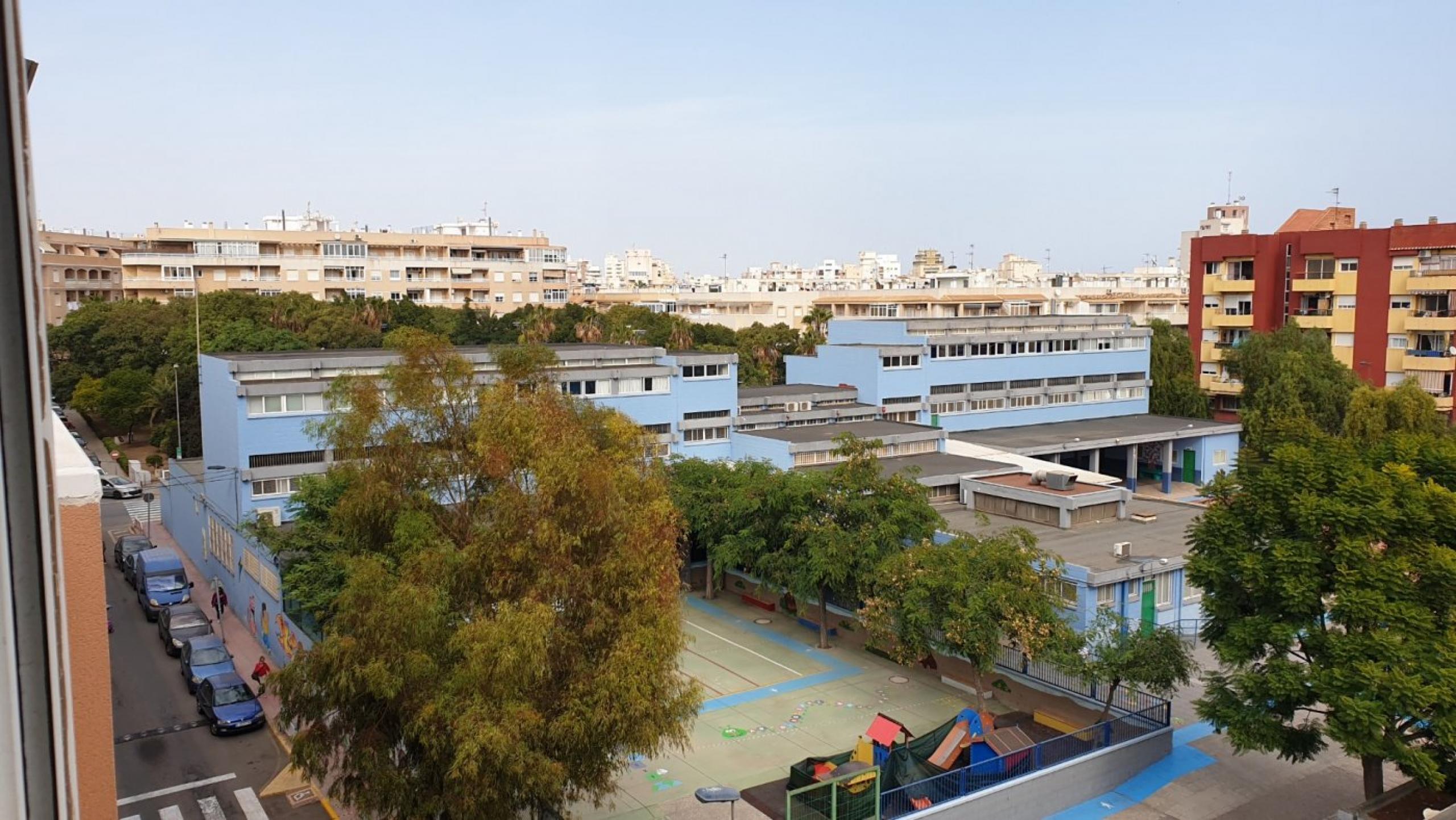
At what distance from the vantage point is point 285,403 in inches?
1045

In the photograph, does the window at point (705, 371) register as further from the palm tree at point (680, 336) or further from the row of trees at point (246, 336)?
the palm tree at point (680, 336)

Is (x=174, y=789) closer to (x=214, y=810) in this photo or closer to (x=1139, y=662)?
(x=214, y=810)

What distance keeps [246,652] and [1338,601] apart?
2091cm

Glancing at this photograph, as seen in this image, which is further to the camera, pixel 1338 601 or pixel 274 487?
pixel 274 487

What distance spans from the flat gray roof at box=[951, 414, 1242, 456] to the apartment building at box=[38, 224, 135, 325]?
5489cm

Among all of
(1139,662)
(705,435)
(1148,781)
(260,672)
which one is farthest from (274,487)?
(1148,781)

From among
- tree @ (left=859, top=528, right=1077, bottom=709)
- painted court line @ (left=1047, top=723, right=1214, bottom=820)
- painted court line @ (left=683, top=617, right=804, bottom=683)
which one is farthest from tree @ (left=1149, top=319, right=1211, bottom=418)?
painted court line @ (left=1047, top=723, right=1214, bottom=820)

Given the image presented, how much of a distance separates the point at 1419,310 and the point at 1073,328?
529 inches

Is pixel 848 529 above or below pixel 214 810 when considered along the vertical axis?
above

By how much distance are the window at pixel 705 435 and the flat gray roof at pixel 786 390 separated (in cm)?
414

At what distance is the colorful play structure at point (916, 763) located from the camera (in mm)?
14922

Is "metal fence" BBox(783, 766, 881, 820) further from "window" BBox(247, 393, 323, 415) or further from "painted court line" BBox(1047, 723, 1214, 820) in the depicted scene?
"window" BBox(247, 393, 323, 415)

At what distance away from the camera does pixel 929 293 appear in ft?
277

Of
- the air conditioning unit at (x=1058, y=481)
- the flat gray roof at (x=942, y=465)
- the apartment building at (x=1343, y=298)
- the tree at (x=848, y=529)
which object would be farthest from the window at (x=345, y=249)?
the air conditioning unit at (x=1058, y=481)
